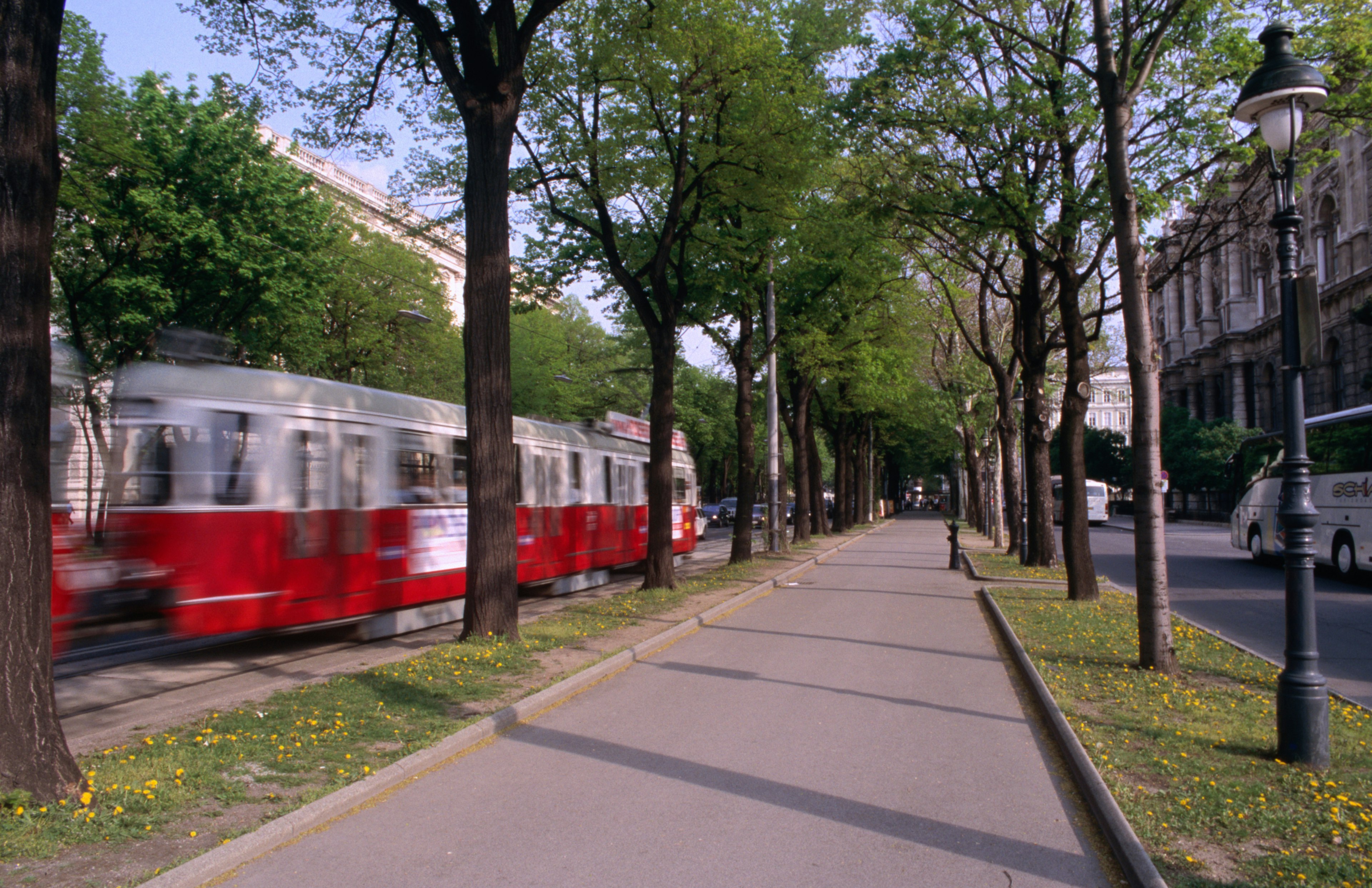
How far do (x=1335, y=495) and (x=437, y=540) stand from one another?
1970 cm

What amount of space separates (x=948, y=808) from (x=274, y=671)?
Answer: 7474 millimetres

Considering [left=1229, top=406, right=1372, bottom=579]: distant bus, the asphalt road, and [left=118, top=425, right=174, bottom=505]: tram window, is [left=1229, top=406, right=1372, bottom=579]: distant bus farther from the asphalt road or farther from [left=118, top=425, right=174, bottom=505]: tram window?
[left=118, top=425, right=174, bottom=505]: tram window

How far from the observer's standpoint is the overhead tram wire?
20.1m

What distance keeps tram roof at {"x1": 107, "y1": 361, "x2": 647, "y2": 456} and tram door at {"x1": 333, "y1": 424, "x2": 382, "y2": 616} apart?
1.32ft

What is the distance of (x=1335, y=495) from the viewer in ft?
68.6

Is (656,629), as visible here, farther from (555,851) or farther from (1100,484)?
(1100,484)

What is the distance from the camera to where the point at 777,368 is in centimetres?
3231

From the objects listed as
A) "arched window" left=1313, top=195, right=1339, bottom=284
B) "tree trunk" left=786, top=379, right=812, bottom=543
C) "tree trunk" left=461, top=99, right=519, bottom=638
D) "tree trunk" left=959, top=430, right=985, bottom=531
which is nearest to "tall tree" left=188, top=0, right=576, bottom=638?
"tree trunk" left=461, top=99, right=519, bottom=638

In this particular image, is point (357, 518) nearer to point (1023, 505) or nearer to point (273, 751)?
point (273, 751)

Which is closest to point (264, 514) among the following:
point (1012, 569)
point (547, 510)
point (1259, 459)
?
point (547, 510)

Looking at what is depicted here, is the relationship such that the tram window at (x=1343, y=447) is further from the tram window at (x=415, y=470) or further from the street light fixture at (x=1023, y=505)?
the tram window at (x=415, y=470)

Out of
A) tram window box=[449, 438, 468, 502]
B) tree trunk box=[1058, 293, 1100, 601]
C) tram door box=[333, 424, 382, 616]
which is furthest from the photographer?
tree trunk box=[1058, 293, 1100, 601]

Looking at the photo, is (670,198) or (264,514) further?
(670,198)

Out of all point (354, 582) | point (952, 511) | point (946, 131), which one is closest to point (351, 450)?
point (354, 582)
